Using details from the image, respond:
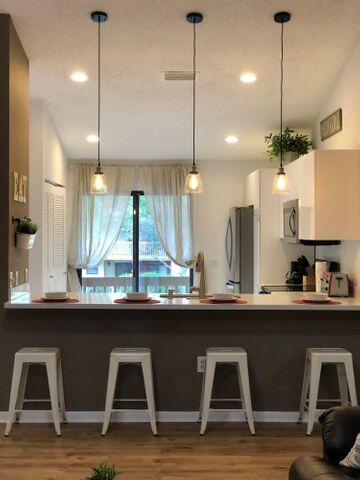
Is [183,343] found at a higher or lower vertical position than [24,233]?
lower

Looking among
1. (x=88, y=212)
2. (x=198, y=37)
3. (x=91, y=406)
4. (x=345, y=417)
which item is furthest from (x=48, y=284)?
(x=345, y=417)

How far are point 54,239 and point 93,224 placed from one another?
112cm

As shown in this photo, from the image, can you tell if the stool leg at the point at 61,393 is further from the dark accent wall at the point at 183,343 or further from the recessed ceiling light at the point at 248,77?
the recessed ceiling light at the point at 248,77

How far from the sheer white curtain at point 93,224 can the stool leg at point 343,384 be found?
4111mm

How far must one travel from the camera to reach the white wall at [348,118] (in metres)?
4.43

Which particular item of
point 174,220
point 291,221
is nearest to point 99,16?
point 291,221

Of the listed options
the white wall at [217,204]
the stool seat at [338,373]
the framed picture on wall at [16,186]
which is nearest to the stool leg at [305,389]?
the stool seat at [338,373]

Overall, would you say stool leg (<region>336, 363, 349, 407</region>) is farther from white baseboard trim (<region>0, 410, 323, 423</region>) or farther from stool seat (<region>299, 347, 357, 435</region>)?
white baseboard trim (<region>0, 410, 323, 423</region>)

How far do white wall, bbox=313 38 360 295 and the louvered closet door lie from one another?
298 cm

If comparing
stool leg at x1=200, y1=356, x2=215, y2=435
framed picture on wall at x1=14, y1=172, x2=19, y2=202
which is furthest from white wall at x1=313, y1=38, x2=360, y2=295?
framed picture on wall at x1=14, y1=172, x2=19, y2=202

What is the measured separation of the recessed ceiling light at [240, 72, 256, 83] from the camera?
4848 millimetres

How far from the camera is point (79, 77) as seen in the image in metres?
4.91

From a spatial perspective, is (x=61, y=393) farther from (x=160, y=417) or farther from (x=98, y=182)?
(x=98, y=182)

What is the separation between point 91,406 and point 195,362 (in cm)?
84
